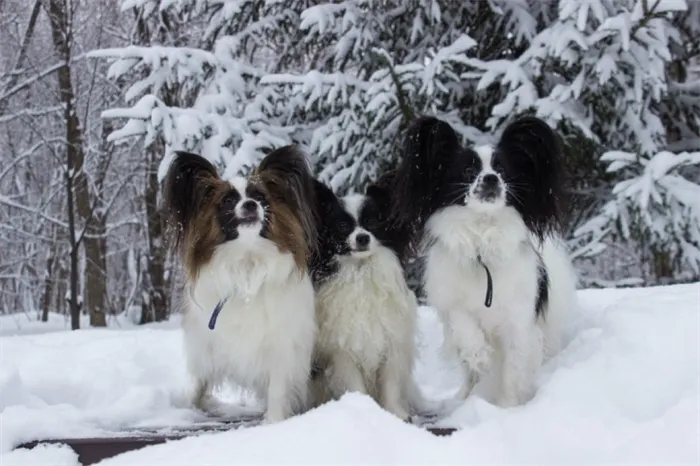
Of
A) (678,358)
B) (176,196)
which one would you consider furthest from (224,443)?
(678,358)

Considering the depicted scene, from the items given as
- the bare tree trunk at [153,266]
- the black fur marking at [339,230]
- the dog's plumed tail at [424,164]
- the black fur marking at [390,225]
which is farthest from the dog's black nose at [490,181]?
the bare tree trunk at [153,266]

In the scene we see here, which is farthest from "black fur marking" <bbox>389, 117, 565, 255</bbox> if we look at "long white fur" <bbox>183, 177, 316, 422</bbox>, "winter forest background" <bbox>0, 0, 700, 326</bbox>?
"winter forest background" <bbox>0, 0, 700, 326</bbox>

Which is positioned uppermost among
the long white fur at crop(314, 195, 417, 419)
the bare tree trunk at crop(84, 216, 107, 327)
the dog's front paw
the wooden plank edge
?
the long white fur at crop(314, 195, 417, 419)

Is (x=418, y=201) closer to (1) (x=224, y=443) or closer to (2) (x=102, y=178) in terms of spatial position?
(1) (x=224, y=443)

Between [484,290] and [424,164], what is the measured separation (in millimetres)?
675

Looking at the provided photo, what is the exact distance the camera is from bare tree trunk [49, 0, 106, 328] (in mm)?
9945

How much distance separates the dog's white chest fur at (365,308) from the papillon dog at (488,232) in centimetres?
20

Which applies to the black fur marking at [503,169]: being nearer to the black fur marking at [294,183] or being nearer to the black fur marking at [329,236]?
the black fur marking at [329,236]

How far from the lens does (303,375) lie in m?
3.61

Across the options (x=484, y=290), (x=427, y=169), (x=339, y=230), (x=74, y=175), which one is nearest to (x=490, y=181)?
(x=427, y=169)

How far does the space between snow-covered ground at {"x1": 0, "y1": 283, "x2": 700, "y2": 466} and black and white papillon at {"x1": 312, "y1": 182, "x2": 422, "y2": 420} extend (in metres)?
0.49

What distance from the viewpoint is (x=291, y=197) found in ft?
11.6

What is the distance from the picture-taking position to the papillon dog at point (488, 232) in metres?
3.42

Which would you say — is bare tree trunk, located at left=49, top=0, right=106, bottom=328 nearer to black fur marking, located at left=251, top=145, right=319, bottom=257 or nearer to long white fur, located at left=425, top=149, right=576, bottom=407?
black fur marking, located at left=251, top=145, right=319, bottom=257
